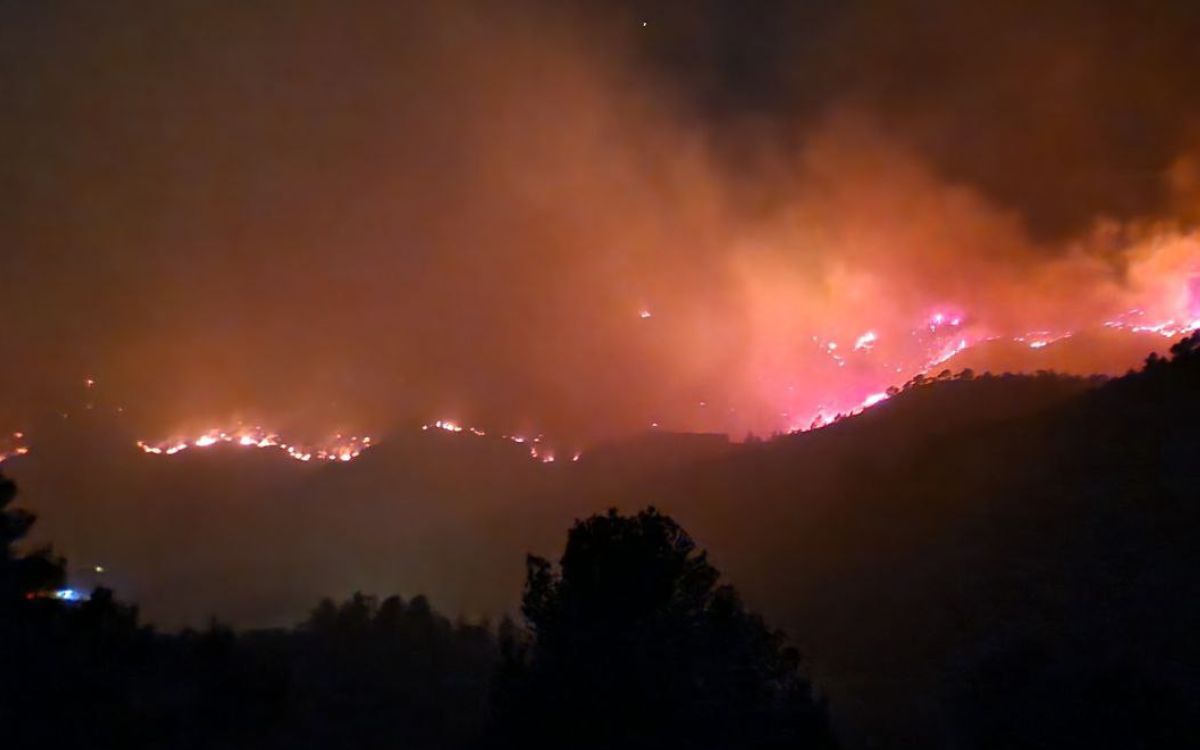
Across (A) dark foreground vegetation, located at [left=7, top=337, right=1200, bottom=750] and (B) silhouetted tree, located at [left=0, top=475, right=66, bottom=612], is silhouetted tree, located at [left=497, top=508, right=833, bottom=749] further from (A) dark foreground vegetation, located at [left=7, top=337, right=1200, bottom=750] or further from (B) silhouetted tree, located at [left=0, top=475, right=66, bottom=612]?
(B) silhouetted tree, located at [left=0, top=475, right=66, bottom=612]

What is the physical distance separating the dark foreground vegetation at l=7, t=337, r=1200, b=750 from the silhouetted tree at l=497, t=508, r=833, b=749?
4 cm

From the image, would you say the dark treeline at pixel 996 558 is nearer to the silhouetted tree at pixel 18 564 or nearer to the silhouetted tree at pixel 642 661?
the silhouetted tree at pixel 642 661

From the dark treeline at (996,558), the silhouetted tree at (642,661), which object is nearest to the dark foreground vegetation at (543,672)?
the silhouetted tree at (642,661)

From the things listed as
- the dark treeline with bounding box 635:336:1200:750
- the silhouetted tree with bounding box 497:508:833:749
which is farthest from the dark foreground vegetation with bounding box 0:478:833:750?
the dark treeline with bounding box 635:336:1200:750

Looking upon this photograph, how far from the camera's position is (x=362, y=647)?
24.4 metres

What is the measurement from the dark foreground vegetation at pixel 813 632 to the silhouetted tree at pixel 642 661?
36mm

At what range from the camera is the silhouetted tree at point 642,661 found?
13.0 meters

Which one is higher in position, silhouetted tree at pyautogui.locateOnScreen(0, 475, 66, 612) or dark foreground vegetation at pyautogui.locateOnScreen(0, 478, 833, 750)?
silhouetted tree at pyautogui.locateOnScreen(0, 475, 66, 612)

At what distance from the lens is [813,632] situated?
27297mm

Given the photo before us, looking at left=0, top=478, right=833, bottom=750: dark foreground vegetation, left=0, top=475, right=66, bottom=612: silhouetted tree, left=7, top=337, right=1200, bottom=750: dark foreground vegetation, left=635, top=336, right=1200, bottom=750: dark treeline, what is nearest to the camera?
left=0, top=478, right=833, bottom=750: dark foreground vegetation

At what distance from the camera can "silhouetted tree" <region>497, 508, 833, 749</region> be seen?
1302cm

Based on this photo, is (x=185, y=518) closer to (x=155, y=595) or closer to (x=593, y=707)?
(x=155, y=595)

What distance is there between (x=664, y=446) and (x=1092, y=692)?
3586cm

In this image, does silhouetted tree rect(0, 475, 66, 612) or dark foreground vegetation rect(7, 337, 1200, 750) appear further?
silhouetted tree rect(0, 475, 66, 612)
